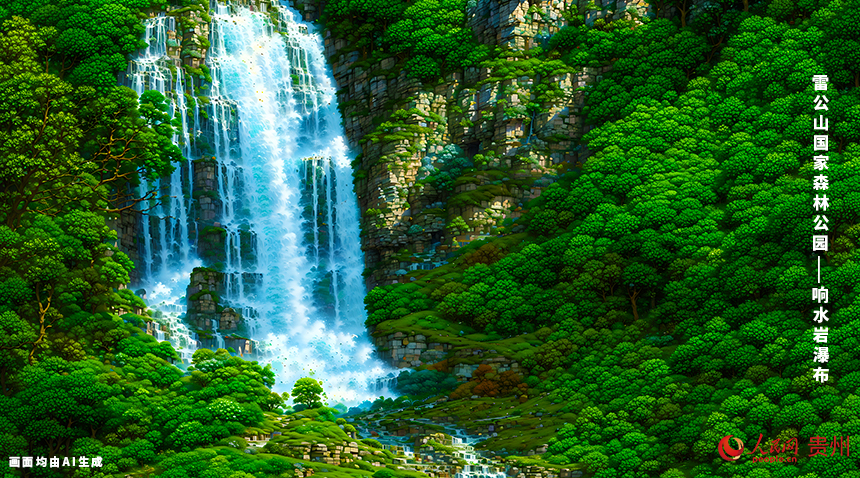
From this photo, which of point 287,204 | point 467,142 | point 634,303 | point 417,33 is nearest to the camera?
point 634,303

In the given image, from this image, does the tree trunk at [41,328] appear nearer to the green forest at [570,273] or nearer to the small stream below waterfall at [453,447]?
the green forest at [570,273]

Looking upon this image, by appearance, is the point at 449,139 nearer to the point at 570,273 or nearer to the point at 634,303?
the point at 570,273

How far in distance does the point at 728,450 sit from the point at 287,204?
108 ft

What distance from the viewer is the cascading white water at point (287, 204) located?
69.4 meters

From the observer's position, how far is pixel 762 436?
5222 centimetres

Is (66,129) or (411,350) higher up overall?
(66,129)

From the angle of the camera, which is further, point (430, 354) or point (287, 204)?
point (287, 204)

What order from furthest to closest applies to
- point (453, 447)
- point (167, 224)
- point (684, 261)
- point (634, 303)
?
1. point (167, 224)
2. point (634, 303)
3. point (684, 261)
4. point (453, 447)

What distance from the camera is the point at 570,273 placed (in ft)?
217

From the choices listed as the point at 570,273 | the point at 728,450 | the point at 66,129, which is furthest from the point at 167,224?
the point at 728,450

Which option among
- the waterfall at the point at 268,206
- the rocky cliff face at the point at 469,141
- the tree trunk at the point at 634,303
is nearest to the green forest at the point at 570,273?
the tree trunk at the point at 634,303

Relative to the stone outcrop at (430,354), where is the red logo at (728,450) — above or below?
below

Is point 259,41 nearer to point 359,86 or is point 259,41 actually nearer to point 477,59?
point 359,86

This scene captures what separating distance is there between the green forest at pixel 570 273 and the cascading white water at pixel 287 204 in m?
3.53
